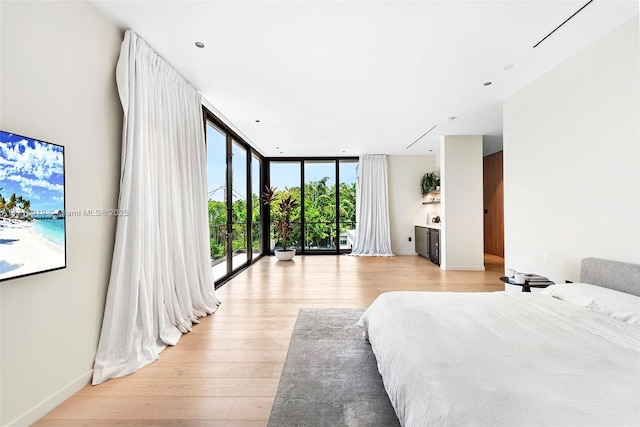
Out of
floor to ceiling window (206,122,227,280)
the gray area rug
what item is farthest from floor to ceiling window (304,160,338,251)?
the gray area rug

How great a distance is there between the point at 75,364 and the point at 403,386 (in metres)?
2.17

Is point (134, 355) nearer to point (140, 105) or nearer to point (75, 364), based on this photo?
point (75, 364)

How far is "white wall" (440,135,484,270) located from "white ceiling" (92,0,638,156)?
4.60 ft

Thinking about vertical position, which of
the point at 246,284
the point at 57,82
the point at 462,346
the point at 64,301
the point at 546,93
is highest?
the point at 546,93

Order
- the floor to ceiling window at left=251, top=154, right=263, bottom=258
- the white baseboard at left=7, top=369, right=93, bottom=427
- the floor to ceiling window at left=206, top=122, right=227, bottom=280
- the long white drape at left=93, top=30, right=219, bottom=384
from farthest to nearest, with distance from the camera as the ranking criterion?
the floor to ceiling window at left=251, top=154, right=263, bottom=258, the floor to ceiling window at left=206, top=122, right=227, bottom=280, the long white drape at left=93, top=30, right=219, bottom=384, the white baseboard at left=7, top=369, right=93, bottom=427

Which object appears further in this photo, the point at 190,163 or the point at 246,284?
the point at 246,284

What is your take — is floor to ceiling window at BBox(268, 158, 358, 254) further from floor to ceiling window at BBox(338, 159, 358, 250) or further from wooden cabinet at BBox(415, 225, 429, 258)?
wooden cabinet at BBox(415, 225, 429, 258)

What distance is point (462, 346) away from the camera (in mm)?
1396

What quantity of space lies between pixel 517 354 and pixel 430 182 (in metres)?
6.43

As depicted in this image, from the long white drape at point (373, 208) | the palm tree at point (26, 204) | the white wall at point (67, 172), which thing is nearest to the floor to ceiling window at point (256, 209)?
the long white drape at point (373, 208)

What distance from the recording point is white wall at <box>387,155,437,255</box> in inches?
301

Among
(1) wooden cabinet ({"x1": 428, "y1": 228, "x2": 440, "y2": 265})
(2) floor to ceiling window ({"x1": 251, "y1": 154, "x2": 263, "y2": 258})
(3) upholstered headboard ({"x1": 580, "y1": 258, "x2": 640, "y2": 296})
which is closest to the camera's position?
(3) upholstered headboard ({"x1": 580, "y1": 258, "x2": 640, "y2": 296})

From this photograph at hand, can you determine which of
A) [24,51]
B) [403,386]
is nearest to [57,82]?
[24,51]

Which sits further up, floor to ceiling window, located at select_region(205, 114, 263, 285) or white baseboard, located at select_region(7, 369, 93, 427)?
floor to ceiling window, located at select_region(205, 114, 263, 285)
